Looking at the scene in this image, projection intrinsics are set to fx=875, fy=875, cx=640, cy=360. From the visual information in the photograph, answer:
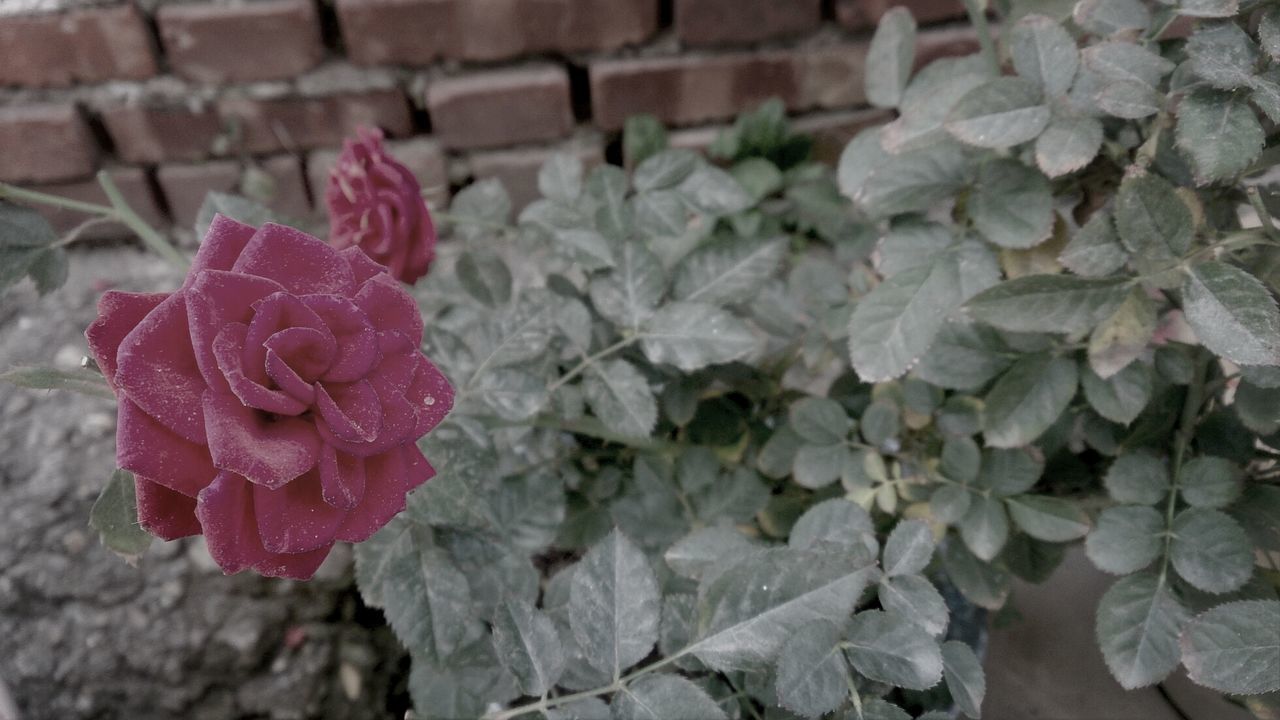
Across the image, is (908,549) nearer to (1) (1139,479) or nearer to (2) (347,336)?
(1) (1139,479)

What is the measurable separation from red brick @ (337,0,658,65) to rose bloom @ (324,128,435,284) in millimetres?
464

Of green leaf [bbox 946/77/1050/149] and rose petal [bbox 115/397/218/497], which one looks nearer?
rose petal [bbox 115/397/218/497]

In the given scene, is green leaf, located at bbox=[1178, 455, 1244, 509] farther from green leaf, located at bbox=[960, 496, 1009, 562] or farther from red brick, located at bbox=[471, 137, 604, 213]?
red brick, located at bbox=[471, 137, 604, 213]

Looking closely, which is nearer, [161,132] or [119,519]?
[119,519]

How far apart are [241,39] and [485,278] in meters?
0.55

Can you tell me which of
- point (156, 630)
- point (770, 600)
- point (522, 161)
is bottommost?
point (156, 630)

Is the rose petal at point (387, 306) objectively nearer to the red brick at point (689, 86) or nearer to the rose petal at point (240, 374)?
the rose petal at point (240, 374)

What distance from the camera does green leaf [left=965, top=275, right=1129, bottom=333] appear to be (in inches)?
15.9

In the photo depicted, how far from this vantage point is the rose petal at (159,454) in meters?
0.27

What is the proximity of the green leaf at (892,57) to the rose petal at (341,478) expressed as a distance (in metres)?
0.41

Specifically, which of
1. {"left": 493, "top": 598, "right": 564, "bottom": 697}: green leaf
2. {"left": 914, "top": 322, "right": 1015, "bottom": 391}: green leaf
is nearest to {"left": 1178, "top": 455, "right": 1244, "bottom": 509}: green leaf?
{"left": 914, "top": 322, "right": 1015, "bottom": 391}: green leaf

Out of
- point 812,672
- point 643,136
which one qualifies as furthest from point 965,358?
point 643,136

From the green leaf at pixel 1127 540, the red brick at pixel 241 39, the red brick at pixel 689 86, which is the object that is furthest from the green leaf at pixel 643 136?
the green leaf at pixel 1127 540

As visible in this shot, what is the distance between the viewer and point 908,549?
41cm
